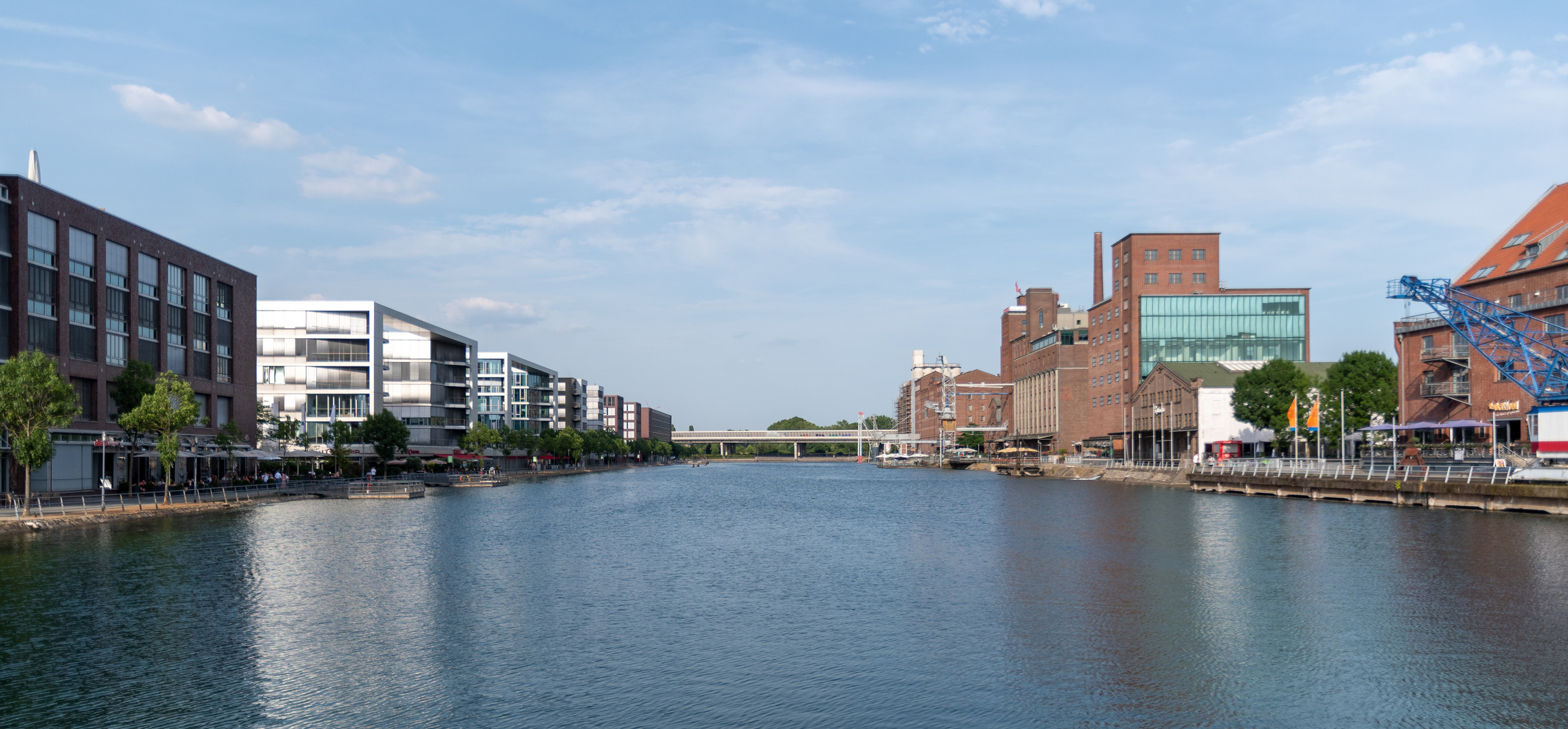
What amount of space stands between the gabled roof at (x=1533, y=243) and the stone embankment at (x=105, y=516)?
9636cm

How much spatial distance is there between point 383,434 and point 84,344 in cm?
3819

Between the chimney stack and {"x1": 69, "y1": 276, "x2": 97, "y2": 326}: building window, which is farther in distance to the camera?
the chimney stack

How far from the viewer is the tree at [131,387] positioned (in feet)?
228

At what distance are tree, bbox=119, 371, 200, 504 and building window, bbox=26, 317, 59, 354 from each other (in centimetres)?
664

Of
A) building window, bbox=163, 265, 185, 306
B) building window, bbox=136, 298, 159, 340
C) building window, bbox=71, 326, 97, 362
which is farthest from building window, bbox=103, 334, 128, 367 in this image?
building window, bbox=163, 265, 185, 306

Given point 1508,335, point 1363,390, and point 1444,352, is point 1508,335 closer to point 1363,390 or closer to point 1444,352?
point 1444,352

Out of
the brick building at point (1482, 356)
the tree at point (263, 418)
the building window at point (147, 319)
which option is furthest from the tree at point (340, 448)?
the brick building at point (1482, 356)

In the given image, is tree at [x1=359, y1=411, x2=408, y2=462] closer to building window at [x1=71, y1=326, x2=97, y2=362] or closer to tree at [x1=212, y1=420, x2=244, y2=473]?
tree at [x1=212, y1=420, x2=244, y2=473]

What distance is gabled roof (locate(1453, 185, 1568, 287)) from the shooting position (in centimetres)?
A: 7919

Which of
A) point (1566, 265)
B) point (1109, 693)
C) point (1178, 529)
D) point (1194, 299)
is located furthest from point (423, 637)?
point (1194, 299)

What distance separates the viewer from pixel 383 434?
109m

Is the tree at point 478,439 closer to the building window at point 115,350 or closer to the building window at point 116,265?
the building window at point 115,350

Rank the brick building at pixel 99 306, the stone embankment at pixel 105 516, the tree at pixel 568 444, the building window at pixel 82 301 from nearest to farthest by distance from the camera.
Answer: the stone embankment at pixel 105 516 → the brick building at pixel 99 306 → the building window at pixel 82 301 → the tree at pixel 568 444

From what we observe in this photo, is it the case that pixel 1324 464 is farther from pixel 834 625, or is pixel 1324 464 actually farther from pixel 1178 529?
pixel 834 625
